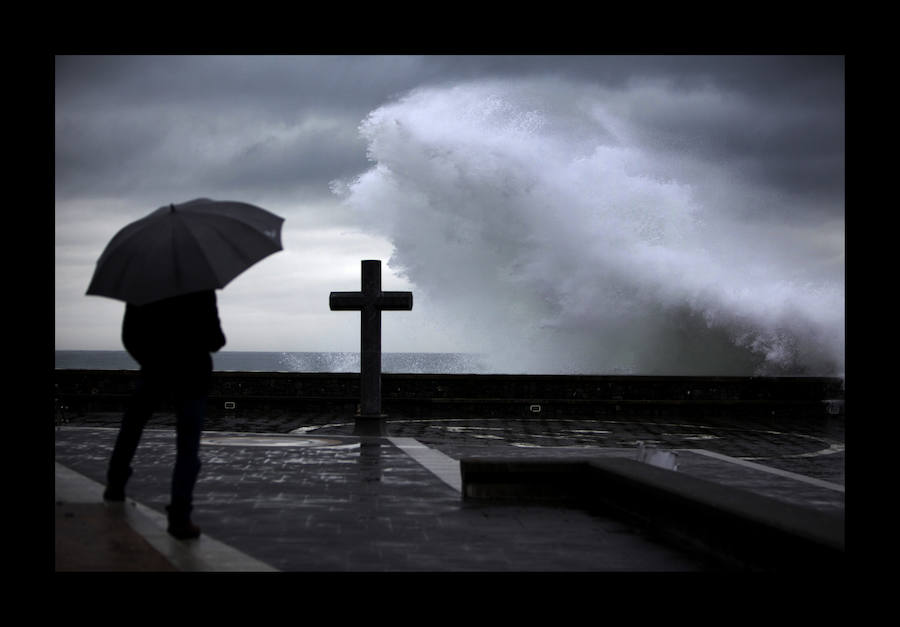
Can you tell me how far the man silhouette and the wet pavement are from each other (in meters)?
0.38

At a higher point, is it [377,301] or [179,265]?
[377,301]

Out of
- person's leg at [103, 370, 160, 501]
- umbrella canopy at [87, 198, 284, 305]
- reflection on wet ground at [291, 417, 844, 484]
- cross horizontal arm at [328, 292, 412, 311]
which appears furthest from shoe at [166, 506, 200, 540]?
cross horizontal arm at [328, 292, 412, 311]

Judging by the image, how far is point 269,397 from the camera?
22875mm

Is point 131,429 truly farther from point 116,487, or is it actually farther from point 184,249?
point 184,249

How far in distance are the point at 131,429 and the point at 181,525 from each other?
0.80 metres

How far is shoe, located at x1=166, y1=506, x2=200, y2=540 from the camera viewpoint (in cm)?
622

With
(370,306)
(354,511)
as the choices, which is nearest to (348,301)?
(370,306)

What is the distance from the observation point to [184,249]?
19.8ft

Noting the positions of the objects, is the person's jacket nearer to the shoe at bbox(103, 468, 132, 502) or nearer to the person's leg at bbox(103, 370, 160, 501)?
the person's leg at bbox(103, 370, 160, 501)
